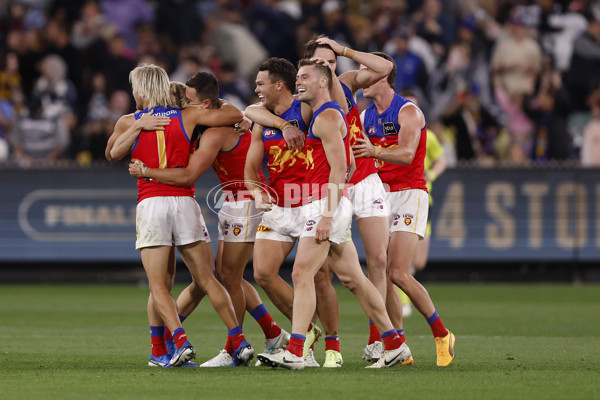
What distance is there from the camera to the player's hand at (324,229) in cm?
838

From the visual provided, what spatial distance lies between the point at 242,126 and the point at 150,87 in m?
0.89

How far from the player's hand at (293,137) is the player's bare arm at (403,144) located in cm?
54

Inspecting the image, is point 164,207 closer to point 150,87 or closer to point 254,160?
point 254,160

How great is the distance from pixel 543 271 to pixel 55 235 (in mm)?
8708

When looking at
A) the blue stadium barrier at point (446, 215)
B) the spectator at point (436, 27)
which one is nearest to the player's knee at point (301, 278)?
the blue stadium barrier at point (446, 215)

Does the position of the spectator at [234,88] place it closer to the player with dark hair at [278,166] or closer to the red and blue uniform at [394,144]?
the red and blue uniform at [394,144]

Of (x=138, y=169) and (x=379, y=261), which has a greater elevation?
(x=138, y=169)

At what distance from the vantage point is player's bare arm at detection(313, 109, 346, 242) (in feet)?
27.5

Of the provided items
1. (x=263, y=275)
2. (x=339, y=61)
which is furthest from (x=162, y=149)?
(x=339, y=61)

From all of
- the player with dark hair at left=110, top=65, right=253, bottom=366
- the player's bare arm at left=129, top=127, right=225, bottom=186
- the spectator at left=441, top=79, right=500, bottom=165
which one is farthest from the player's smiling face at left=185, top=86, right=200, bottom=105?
the spectator at left=441, top=79, right=500, bottom=165

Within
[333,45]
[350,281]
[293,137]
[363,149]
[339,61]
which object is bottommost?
[350,281]

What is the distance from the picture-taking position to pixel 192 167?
9.12m

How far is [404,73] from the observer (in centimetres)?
2019

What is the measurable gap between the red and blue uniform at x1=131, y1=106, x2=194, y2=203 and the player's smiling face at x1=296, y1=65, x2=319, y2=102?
116cm
